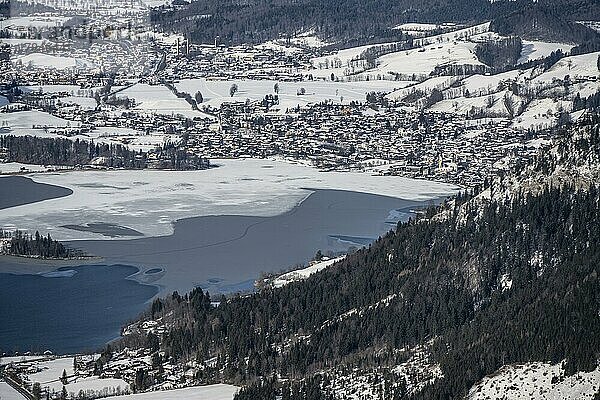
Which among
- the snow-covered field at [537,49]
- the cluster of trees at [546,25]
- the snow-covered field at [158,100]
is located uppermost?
the cluster of trees at [546,25]

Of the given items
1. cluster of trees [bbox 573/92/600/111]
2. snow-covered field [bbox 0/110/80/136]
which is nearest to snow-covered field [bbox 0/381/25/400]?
snow-covered field [bbox 0/110/80/136]

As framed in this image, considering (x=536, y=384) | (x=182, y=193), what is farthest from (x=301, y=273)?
(x=182, y=193)

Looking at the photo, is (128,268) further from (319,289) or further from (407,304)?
(407,304)

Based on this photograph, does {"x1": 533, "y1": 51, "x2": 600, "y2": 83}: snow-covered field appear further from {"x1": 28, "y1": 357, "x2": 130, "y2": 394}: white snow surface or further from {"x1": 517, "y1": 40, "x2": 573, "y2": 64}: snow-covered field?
{"x1": 28, "y1": 357, "x2": 130, "y2": 394}: white snow surface

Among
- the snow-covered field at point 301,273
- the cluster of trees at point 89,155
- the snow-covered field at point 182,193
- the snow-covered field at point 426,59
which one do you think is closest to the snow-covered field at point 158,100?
the cluster of trees at point 89,155

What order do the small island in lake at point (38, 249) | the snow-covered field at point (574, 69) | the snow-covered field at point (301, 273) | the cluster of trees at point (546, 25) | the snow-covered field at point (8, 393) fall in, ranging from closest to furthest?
the snow-covered field at point (8, 393) → the snow-covered field at point (301, 273) → the small island in lake at point (38, 249) → the snow-covered field at point (574, 69) → the cluster of trees at point (546, 25)

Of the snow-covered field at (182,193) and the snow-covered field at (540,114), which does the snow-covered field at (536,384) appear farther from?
the snow-covered field at (540,114)

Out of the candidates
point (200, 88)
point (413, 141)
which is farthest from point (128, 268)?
point (200, 88)
